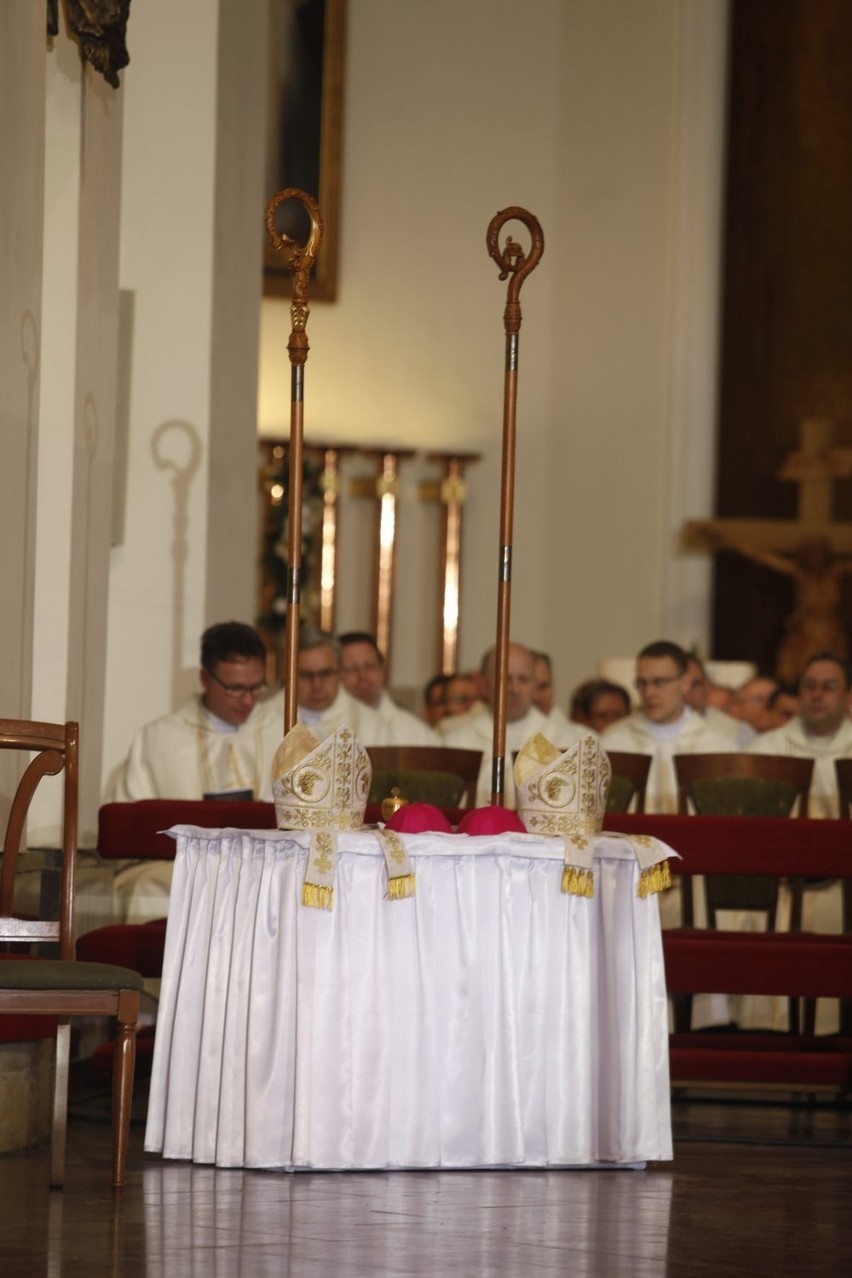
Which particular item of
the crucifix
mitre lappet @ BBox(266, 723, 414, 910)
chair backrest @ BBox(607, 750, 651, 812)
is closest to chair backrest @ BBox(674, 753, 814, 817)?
chair backrest @ BBox(607, 750, 651, 812)

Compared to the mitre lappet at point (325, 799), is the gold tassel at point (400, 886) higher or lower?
lower

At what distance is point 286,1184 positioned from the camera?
5.77 metres

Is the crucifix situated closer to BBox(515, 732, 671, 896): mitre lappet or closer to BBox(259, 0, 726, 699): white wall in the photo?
BBox(259, 0, 726, 699): white wall

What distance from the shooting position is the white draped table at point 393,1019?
597cm

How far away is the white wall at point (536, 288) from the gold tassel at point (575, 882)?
31.2 feet

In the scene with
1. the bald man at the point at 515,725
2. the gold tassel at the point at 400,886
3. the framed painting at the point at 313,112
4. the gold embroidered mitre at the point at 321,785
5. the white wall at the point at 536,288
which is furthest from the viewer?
→ the white wall at the point at 536,288

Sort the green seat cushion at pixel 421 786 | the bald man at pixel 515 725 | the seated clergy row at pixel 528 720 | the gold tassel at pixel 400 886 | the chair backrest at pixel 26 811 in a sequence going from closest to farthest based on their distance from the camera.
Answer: the chair backrest at pixel 26 811 → the gold tassel at pixel 400 886 → the green seat cushion at pixel 421 786 → the seated clergy row at pixel 528 720 → the bald man at pixel 515 725

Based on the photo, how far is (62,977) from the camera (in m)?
5.52

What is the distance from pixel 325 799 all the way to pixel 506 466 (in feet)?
4.12

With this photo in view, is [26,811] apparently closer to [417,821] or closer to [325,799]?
[325,799]

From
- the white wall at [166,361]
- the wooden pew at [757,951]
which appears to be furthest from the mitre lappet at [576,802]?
the white wall at [166,361]

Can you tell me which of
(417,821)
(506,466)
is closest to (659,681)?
(506,466)

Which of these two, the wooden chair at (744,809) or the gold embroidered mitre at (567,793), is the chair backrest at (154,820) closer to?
the gold embroidered mitre at (567,793)

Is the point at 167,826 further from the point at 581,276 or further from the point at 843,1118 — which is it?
the point at 581,276
